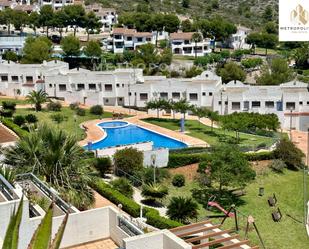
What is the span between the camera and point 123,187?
27.2 meters

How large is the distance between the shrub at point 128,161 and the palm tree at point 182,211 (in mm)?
6602

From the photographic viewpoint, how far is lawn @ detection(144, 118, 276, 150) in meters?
38.9

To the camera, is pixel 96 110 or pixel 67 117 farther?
pixel 96 110

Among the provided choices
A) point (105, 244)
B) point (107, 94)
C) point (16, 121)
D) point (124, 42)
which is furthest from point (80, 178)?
point (124, 42)

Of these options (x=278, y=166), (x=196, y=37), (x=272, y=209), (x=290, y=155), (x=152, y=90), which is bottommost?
(x=272, y=209)

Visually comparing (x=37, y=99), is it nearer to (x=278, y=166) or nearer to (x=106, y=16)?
(x=278, y=166)

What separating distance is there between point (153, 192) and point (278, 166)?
31.2 ft

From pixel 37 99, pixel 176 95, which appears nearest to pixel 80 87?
pixel 37 99

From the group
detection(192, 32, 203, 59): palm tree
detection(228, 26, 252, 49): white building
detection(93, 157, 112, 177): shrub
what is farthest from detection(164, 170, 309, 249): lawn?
detection(228, 26, 252, 49): white building

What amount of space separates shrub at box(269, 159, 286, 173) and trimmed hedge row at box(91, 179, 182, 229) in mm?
11965

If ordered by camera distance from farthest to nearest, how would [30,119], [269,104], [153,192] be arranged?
[269,104] → [30,119] → [153,192]

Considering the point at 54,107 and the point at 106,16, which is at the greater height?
the point at 106,16

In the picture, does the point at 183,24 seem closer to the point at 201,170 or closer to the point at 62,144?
the point at 201,170

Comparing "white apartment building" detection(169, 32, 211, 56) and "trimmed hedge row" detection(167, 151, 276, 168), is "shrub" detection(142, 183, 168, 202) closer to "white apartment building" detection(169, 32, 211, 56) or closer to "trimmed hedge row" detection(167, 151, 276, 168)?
"trimmed hedge row" detection(167, 151, 276, 168)
